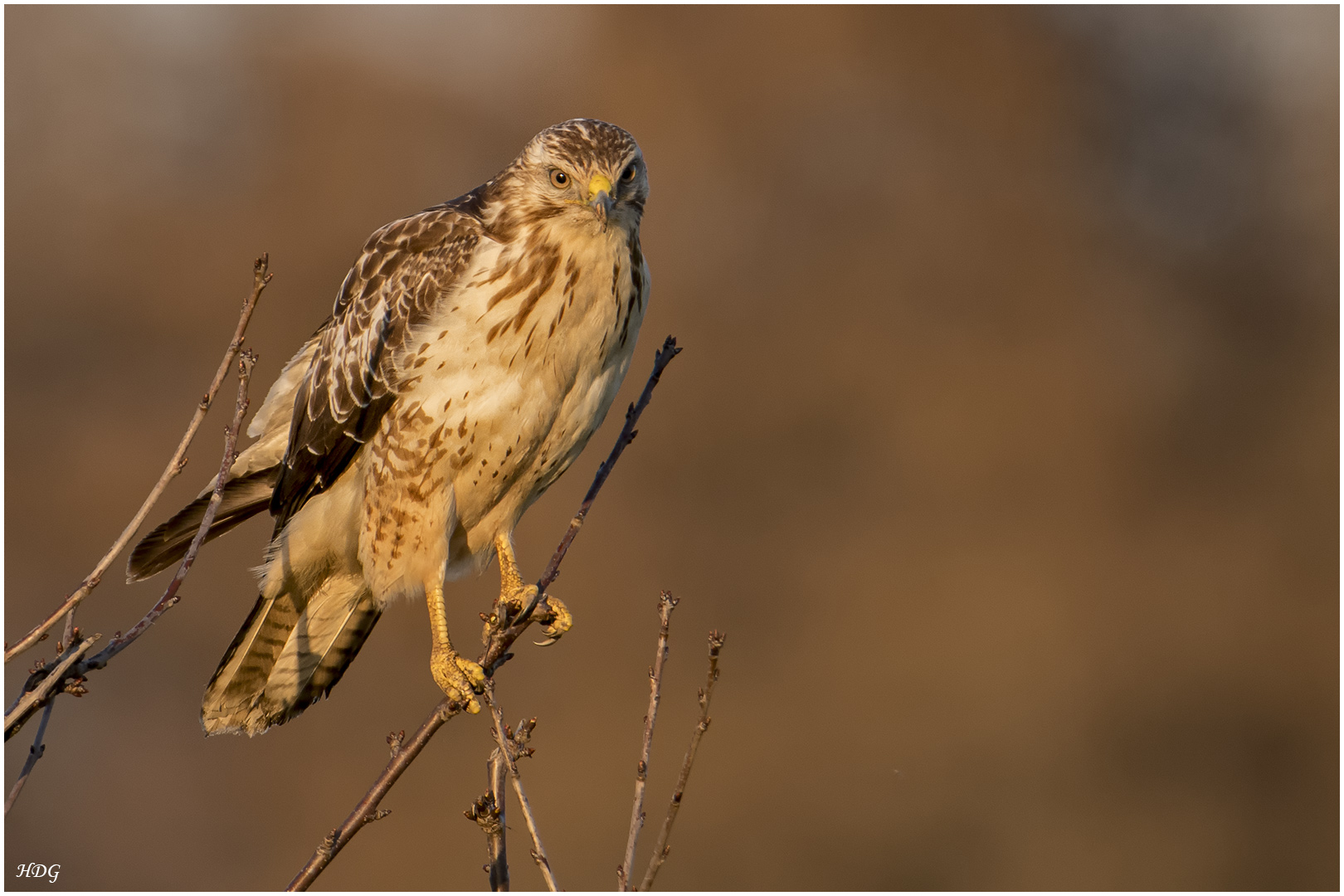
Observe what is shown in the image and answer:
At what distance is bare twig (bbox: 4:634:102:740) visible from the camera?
1.84 metres

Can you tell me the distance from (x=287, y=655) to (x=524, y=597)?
738 mm

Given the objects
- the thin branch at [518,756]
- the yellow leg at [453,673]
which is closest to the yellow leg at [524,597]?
the yellow leg at [453,673]

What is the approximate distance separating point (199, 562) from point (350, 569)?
557 centimetres

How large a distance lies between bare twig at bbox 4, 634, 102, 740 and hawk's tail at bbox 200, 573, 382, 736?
1585 millimetres

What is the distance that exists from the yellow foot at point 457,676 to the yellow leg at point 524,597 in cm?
25

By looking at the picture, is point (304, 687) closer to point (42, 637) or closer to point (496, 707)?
point (496, 707)

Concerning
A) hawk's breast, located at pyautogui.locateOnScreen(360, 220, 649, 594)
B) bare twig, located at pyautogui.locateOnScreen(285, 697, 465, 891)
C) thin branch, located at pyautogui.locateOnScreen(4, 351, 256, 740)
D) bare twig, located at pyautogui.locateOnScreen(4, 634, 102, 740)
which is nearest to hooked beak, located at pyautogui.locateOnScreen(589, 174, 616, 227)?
hawk's breast, located at pyautogui.locateOnScreen(360, 220, 649, 594)

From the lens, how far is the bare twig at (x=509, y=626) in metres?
2.28

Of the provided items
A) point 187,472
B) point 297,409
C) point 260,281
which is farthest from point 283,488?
point 187,472

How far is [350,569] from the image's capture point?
3.62 metres

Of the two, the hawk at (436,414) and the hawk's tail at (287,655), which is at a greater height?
the hawk at (436,414)

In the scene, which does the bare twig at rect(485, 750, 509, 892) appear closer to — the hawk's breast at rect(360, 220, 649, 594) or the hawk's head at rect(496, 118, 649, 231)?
the hawk's breast at rect(360, 220, 649, 594)

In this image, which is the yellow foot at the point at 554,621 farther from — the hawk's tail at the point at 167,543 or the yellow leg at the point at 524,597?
the hawk's tail at the point at 167,543

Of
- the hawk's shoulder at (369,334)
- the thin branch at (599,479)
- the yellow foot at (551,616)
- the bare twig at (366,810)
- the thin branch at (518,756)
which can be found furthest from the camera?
the yellow foot at (551,616)
